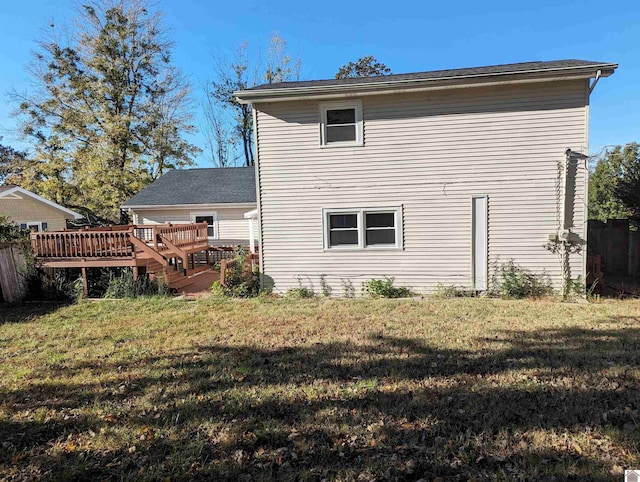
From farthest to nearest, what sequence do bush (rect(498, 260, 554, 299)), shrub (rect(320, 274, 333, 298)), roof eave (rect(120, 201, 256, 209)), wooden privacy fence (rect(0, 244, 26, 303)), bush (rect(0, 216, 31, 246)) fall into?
roof eave (rect(120, 201, 256, 209))
bush (rect(0, 216, 31, 246))
shrub (rect(320, 274, 333, 298))
wooden privacy fence (rect(0, 244, 26, 303))
bush (rect(498, 260, 554, 299))

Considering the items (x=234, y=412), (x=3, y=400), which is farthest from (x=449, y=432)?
(x=3, y=400)

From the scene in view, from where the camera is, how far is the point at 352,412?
345cm

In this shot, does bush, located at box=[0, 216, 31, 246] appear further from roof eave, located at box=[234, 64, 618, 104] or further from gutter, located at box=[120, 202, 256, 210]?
roof eave, located at box=[234, 64, 618, 104]

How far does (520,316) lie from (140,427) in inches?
251

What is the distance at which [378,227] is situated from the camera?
950 centimetres

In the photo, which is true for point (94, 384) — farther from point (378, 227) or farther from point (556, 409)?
point (378, 227)

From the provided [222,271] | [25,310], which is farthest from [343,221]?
[25,310]

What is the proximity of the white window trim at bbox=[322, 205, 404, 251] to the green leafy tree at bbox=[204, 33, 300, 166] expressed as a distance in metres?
20.2

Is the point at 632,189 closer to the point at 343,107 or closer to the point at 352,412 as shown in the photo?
the point at 343,107

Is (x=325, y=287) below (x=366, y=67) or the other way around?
below

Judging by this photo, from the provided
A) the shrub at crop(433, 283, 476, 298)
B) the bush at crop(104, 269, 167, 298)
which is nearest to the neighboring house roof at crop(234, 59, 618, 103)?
the shrub at crop(433, 283, 476, 298)

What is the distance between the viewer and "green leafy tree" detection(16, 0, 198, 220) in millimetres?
22672

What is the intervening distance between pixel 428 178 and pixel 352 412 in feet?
22.6

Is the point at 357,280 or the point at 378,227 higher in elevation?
the point at 378,227
